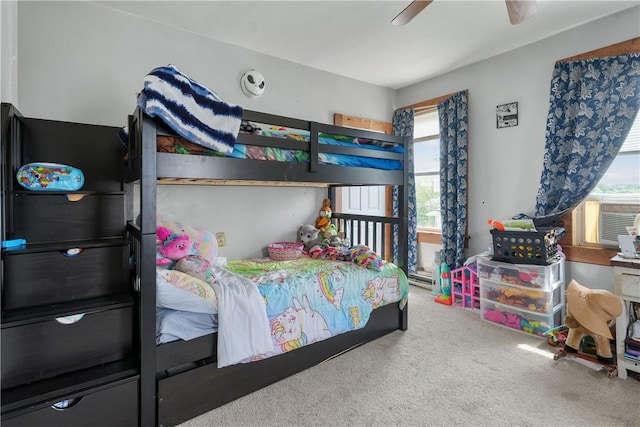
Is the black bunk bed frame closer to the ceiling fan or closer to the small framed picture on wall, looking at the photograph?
the ceiling fan

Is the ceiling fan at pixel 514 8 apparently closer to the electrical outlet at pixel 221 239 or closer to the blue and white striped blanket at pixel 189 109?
the blue and white striped blanket at pixel 189 109

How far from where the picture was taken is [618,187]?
8.70ft

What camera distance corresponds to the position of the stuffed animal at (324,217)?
350cm

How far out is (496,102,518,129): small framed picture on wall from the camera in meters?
3.18

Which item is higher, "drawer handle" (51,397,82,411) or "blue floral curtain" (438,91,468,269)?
"blue floral curtain" (438,91,468,269)

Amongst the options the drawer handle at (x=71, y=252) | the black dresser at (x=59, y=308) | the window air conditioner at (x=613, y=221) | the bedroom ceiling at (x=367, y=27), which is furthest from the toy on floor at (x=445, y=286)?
the drawer handle at (x=71, y=252)

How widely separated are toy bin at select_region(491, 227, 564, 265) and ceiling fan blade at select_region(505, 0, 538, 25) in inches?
62.4

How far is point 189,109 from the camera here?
62.1 inches

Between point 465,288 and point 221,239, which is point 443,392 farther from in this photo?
point 221,239

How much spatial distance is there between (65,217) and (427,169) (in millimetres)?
3662

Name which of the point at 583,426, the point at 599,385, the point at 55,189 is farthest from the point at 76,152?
the point at 599,385

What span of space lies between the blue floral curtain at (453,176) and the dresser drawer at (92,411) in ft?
10.2

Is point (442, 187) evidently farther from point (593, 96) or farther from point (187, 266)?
point (187, 266)

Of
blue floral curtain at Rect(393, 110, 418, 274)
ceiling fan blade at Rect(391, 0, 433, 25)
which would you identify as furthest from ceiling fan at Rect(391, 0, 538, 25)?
blue floral curtain at Rect(393, 110, 418, 274)
